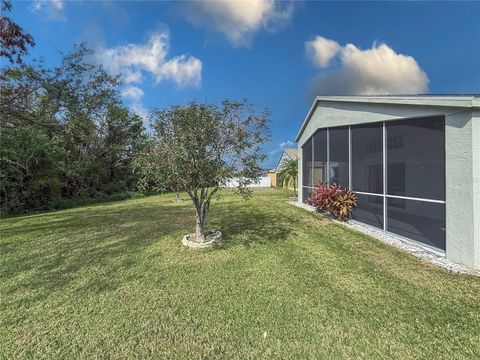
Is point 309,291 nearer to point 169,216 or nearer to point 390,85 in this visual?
point 169,216

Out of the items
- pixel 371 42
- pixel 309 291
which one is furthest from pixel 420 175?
pixel 371 42

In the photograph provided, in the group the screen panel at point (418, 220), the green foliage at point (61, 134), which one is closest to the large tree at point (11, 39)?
the green foliage at point (61, 134)

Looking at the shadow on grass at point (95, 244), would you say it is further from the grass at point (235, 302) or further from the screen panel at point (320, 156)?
the screen panel at point (320, 156)

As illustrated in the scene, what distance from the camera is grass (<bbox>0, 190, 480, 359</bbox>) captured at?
262 cm

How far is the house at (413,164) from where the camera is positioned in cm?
441

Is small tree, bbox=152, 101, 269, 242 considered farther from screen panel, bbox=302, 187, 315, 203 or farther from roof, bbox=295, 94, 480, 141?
screen panel, bbox=302, 187, 315, 203

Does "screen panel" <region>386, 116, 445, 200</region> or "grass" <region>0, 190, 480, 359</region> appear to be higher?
"screen panel" <region>386, 116, 445, 200</region>

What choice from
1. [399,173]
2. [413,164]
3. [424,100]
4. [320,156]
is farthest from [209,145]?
[320,156]

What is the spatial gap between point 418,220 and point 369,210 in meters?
1.53

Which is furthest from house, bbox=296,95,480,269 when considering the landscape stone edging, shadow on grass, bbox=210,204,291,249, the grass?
the landscape stone edging

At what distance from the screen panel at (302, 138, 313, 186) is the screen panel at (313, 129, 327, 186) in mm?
477

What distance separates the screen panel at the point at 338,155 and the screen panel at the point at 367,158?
0.45 metres

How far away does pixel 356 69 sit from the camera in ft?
46.4

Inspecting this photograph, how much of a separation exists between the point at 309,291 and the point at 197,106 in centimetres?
419
